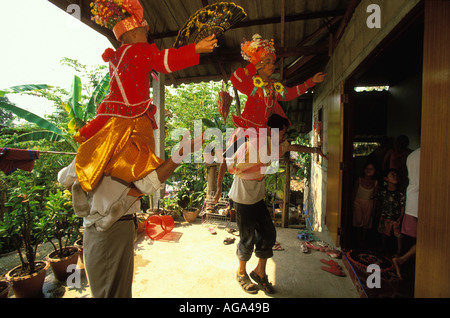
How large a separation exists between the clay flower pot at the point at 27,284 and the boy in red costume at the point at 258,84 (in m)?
3.33

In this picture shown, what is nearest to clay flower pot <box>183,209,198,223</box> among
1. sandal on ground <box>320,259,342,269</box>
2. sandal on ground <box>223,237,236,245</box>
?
sandal on ground <box>223,237,236,245</box>

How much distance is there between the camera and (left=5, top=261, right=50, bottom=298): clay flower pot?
263 centimetres

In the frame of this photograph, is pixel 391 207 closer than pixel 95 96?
Yes

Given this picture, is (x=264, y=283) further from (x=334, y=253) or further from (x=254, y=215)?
(x=334, y=253)

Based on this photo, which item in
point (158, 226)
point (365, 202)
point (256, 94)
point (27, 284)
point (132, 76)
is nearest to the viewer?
point (132, 76)

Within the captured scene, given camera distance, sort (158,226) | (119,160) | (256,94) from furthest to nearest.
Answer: (158,226) → (256,94) → (119,160)

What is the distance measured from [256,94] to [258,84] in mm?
131

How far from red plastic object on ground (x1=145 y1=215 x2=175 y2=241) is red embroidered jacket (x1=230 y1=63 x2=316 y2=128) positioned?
281cm

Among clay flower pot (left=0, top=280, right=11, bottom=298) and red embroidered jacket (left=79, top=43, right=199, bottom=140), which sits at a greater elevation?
red embroidered jacket (left=79, top=43, right=199, bottom=140)

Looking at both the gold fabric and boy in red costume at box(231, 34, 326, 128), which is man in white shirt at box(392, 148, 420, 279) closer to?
boy in red costume at box(231, 34, 326, 128)

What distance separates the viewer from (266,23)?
3.89 m

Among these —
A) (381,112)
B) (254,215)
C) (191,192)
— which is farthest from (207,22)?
(381,112)

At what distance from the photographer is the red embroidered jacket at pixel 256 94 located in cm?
280

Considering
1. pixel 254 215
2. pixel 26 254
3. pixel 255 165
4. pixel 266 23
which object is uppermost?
pixel 266 23
